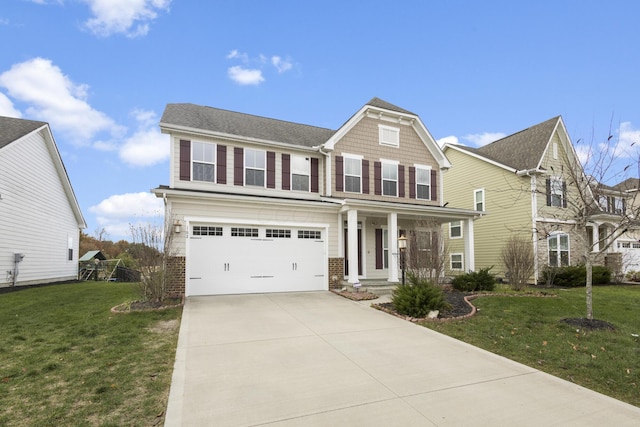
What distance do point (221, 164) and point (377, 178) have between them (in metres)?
6.76

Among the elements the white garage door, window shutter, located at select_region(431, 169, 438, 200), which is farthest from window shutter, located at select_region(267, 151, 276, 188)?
window shutter, located at select_region(431, 169, 438, 200)

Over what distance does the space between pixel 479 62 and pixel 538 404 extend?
16844mm

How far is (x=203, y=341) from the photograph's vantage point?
636 cm

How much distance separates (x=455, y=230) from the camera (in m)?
20.6

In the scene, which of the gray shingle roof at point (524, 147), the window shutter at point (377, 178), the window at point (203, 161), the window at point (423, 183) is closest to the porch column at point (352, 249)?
the window shutter at point (377, 178)

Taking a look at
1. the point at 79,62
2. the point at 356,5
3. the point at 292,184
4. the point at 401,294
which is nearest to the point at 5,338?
the point at 401,294

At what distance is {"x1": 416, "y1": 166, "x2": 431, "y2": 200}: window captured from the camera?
54.4 ft

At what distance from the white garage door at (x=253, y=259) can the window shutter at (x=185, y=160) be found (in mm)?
2275

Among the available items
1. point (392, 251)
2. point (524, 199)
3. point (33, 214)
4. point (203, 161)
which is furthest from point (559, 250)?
point (33, 214)

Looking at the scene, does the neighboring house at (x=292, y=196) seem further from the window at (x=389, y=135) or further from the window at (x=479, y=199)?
the window at (x=479, y=199)

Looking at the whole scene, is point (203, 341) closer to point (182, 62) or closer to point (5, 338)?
point (5, 338)

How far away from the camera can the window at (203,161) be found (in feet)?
42.8

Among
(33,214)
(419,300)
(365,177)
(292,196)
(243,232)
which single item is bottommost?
(419,300)

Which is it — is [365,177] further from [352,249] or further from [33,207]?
[33,207]
